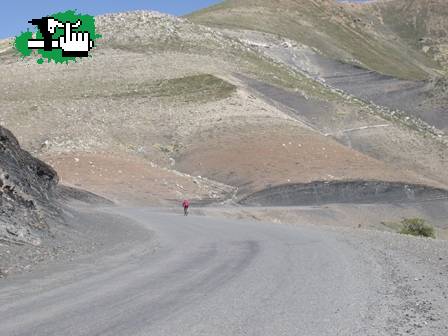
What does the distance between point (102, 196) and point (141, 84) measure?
44.8 m

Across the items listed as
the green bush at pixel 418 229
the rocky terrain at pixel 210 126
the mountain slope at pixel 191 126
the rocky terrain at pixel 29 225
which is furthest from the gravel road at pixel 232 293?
the mountain slope at pixel 191 126

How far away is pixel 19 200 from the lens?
64.0 feet

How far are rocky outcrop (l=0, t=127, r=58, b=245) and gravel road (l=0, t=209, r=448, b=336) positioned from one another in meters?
2.18

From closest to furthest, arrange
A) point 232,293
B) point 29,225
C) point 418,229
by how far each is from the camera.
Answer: point 232,293 → point 29,225 → point 418,229

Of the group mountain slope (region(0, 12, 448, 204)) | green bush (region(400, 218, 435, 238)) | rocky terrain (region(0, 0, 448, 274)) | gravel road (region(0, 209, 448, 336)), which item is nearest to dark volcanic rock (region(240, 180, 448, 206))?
rocky terrain (region(0, 0, 448, 274))

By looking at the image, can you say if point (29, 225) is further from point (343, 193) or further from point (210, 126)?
point (210, 126)

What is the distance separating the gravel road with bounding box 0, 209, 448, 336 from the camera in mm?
9539

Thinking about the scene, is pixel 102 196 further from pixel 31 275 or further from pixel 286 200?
pixel 31 275

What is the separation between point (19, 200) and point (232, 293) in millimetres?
9637

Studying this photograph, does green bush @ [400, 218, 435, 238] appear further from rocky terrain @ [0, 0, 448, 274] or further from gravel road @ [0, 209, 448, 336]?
gravel road @ [0, 209, 448, 336]

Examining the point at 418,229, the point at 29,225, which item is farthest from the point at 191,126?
the point at 29,225

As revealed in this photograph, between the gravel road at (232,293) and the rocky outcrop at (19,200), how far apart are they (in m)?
2.18

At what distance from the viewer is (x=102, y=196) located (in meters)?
47.1

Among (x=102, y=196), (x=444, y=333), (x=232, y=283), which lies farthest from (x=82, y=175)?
(x=444, y=333)
